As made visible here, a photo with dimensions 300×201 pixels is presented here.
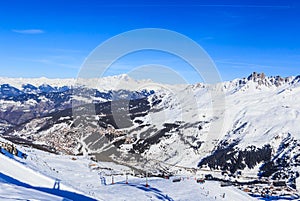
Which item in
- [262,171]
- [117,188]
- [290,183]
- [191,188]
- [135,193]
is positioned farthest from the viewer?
[262,171]

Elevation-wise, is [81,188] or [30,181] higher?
[30,181]

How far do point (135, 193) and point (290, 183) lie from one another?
464 feet

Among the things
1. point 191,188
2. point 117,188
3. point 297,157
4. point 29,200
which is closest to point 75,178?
point 117,188

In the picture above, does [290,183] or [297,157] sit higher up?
[297,157]

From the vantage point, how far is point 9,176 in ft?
92.7

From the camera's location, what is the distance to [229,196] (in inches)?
1674

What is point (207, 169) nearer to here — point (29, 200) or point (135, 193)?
point (135, 193)

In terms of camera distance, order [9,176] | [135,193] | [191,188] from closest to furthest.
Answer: [9,176] → [135,193] → [191,188]

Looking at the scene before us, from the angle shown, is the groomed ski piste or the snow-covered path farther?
the snow-covered path

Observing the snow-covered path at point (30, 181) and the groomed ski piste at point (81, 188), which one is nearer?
the groomed ski piste at point (81, 188)

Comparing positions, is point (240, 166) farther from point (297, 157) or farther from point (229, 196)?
Result: point (229, 196)

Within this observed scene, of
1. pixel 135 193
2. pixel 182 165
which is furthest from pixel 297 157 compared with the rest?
pixel 135 193

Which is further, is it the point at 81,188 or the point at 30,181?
the point at 81,188

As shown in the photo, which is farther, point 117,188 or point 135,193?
point 117,188
